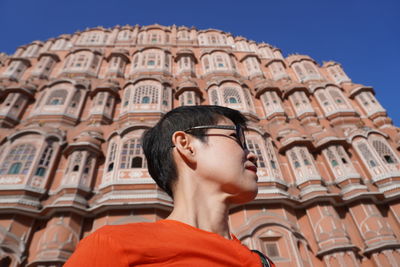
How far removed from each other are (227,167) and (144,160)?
904 cm

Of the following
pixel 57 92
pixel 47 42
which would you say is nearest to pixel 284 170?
pixel 57 92

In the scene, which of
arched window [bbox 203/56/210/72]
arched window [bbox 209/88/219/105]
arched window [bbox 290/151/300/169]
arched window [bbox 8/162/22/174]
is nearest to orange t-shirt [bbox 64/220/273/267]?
arched window [bbox 290/151/300/169]

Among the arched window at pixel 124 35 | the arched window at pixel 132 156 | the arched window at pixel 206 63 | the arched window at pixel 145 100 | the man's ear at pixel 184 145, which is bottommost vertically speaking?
the man's ear at pixel 184 145

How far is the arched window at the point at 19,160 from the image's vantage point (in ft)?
31.7

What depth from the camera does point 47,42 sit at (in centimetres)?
2198

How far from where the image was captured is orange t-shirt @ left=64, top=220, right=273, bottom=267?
989 millimetres

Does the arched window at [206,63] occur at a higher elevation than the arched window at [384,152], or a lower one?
higher

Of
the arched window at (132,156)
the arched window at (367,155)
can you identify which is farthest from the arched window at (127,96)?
the arched window at (367,155)

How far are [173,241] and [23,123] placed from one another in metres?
14.6

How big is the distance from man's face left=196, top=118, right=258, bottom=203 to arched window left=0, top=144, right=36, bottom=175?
10532 millimetres

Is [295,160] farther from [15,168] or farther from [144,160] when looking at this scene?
[15,168]

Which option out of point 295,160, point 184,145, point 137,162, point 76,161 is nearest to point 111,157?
point 137,162

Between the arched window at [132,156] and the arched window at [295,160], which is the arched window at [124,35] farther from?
the arched window at [295,160]

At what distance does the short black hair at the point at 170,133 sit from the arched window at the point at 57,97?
44.8 ft
